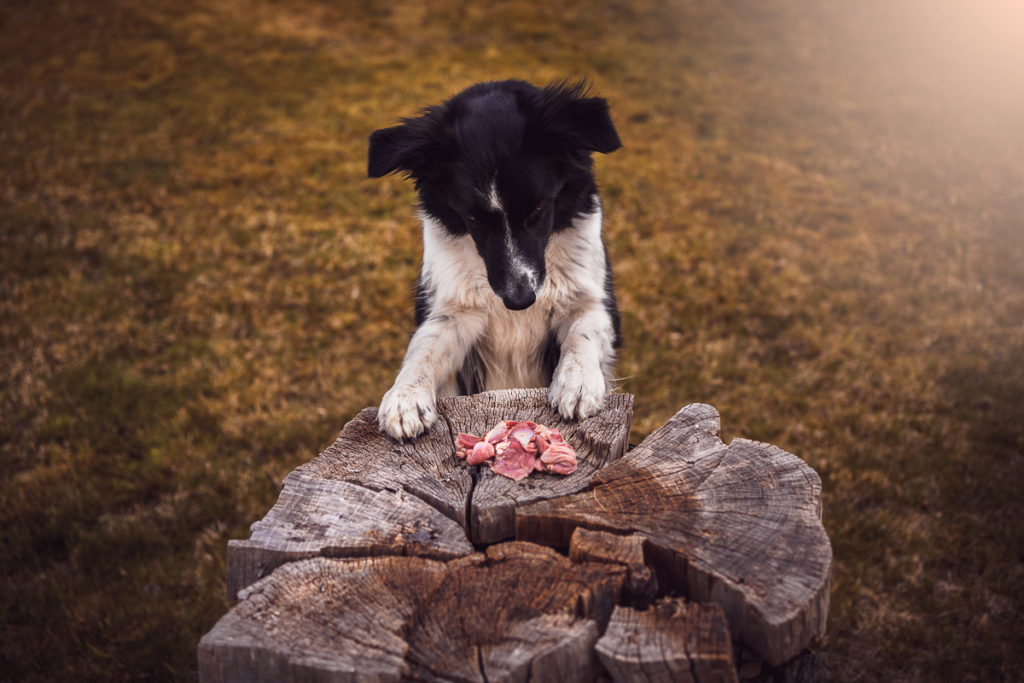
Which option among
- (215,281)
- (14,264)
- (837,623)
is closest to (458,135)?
(837,623)

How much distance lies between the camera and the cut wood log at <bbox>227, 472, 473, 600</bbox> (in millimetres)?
1890

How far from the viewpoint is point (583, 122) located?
3.00 m

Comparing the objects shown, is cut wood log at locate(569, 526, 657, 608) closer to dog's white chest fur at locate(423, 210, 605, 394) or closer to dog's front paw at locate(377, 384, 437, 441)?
dog's front paw at locate(377, 384, 437, 441)

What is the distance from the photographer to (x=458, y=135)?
121 inches

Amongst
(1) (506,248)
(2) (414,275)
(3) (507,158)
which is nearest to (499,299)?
(1) (506,248)

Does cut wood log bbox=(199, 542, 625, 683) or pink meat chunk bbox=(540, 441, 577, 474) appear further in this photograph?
pink meat chunk bbox=(540, 441, 577, 474)

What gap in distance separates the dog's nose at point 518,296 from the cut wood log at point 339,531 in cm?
109

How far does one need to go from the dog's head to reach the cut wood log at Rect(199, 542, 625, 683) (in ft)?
4.68

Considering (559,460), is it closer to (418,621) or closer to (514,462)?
(514,462)

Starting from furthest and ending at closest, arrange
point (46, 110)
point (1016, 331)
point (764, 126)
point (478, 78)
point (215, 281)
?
1. point (478, 78)
2. point (46, 110)
3. point (764, 126)
4. point (215, 281)
5. point (1016, 331)

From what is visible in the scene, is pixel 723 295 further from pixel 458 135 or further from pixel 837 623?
pixel 458 135

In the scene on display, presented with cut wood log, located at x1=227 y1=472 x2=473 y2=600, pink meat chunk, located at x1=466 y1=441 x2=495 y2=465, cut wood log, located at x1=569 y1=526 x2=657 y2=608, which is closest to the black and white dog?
pink meat chunk, located at x1=466 y1=441 x2=495 y2=465

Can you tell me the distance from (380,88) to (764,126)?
5.99m

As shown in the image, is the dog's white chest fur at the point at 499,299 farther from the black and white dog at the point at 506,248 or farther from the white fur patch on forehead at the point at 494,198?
the white fur patch on forehead at the point at 494,198
